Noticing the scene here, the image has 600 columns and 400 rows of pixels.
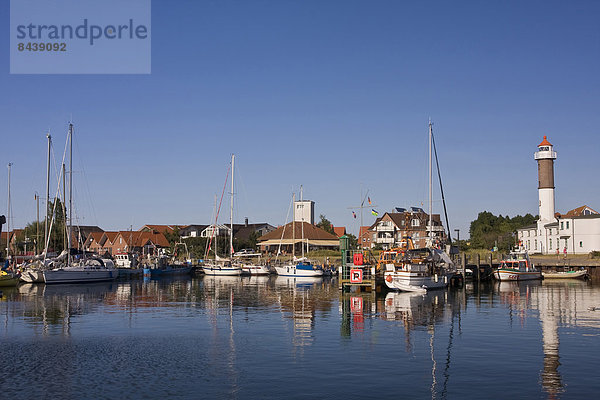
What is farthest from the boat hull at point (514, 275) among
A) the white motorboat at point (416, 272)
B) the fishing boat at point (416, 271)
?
the white motorboat at point (416, 272)

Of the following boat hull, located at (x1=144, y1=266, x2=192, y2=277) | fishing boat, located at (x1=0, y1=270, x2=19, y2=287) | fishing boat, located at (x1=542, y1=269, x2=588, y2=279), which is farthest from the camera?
boat hull, located at (x1=144, y1=266, x2=192, y2=277)

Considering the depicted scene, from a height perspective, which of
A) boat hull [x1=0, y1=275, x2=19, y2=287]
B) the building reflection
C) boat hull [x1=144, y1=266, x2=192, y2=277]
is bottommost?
boat hull [x1=144, y1=266, x2=192, y2=277]

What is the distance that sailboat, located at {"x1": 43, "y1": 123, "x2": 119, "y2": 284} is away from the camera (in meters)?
73.9

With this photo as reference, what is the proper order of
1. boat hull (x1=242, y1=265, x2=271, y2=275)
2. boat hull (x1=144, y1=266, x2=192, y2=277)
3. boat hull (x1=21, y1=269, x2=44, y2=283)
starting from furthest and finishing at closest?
1. boat hull (x1=242, y1=265, x2=271, y2=275)
2. boat hull (x1=144, y1=266, x2=192, y2=277)
3. boat hull (x1=21, y1=269, x2=44, y2=283)

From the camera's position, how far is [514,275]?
268ft

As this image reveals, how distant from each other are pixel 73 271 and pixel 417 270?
4308cm

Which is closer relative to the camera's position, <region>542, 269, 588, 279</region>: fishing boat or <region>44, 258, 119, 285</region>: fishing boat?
<region>44, 258, 119, 285</region>: fishing boat

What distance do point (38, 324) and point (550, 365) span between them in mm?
29554

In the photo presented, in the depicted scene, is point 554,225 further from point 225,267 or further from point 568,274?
point 225,267

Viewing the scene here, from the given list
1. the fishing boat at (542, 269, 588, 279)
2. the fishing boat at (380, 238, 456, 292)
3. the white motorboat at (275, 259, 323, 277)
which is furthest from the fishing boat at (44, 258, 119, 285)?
the fishing boat at (542, 269, 588, 279)

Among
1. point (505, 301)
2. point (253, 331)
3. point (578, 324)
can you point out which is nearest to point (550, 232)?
point (505, 301)

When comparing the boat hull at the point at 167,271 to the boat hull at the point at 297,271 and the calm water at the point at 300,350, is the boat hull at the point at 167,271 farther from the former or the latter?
the calm water at the point at 300,350

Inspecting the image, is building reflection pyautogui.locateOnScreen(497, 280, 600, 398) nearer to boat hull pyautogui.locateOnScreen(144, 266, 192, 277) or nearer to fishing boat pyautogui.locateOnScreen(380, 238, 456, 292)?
fishing boat pyautogui.locateOnScreen(380, 238, 456, 292)

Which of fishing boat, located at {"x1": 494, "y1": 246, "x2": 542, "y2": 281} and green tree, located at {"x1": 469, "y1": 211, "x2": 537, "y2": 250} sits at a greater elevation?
green tree, located at {"x1": 469, "y1": 211, "x2": 537, "y2": 250}
